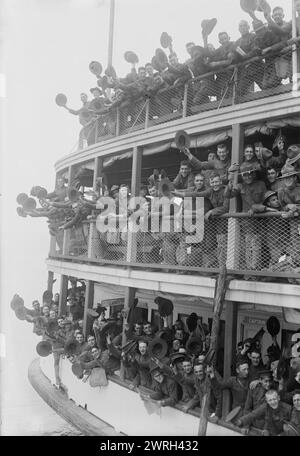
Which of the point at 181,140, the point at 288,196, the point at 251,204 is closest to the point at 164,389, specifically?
the point at 251,204

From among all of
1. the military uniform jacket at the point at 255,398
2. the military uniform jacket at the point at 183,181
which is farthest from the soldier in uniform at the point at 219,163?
the military uniform jacket at the point at 255,398

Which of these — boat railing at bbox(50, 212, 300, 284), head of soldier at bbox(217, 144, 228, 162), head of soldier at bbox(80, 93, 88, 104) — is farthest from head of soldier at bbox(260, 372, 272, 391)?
head of soldier at bbox(80, 93, 88, 104)

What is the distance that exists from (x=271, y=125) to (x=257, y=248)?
6.09ft

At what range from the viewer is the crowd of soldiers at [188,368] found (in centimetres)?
564

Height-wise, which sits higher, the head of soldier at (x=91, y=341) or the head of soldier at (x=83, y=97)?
the head of soldier at (x=83, y=97)

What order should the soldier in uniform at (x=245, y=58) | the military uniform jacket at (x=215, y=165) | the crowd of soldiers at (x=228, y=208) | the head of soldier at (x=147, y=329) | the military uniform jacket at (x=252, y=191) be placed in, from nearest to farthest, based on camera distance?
the crowd of soldiers at (x=228, y=208) → the military uniform jacket at (x=252, y=191) → the soldier in uniform at (x=245, y=58) → the military uniform jacket at (x=215, y=165) → the head of soldier at (x=147, y=329)

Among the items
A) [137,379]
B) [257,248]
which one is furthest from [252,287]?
[137,379]

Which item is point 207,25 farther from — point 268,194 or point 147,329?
point 147,329

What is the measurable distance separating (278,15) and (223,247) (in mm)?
3504

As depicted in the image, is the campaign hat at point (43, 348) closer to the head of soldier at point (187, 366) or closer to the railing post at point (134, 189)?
the railing post at point (134, 189)

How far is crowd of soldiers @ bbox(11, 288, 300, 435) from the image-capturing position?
564 cm

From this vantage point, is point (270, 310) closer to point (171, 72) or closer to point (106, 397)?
point (106, 397)

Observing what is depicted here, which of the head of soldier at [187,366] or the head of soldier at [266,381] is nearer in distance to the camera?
the head of soldier at [266,381]

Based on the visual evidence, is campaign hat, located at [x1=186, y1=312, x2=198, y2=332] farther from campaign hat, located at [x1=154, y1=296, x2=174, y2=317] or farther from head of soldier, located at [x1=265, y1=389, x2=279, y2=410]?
head of soldier, located at [x1=265, y1=389, x2=279, y2=410]
